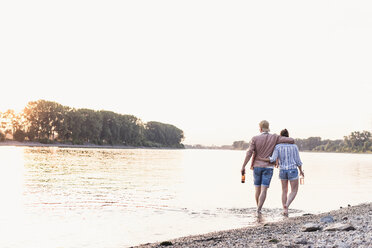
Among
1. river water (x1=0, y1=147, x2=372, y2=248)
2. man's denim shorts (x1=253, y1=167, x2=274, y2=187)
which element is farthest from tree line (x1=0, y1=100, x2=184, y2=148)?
man's denim shorts (x1=253, y1=167, x2=274, y2=187)

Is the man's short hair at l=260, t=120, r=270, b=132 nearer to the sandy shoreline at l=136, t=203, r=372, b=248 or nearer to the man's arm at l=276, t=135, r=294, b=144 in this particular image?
the man's arm at l=276, t=135, r=294, b=144

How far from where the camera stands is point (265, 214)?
14.6 meters

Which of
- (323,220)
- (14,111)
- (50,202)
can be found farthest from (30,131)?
(323,220)

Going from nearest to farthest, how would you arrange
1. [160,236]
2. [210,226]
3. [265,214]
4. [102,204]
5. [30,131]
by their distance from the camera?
[160,236], [210,226], [265,214], [102,204], [30,131]

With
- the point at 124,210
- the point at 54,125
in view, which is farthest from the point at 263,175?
the point at 54,125

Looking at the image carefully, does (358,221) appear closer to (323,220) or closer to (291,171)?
(323,220)

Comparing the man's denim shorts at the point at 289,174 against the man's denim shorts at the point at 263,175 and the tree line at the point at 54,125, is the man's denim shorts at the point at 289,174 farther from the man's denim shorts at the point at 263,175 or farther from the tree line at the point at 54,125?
the tree line at the point at 54,125

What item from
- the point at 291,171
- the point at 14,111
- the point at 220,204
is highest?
the point at 14,111

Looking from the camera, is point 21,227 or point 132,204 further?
point 132,204

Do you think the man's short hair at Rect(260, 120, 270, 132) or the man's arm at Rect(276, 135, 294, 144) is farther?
the man's short hair at Rect(260, 120, 270, 132)

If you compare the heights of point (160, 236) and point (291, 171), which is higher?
point (291, 171)

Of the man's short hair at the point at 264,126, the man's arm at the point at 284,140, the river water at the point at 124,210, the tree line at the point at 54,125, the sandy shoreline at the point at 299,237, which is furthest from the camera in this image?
the tree line at the point at 54,125

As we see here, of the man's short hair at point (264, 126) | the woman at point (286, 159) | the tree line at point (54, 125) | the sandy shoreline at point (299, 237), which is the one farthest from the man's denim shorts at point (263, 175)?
the tree line at point (54, 125)

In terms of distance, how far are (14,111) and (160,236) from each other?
135 meters
